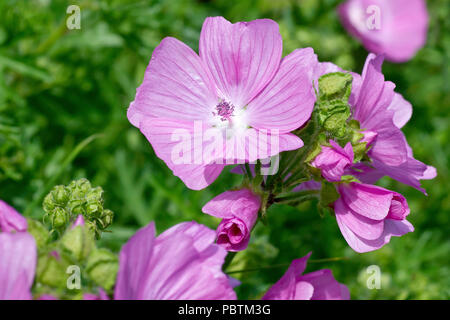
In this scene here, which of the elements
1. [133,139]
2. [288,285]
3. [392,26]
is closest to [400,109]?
[288,285]

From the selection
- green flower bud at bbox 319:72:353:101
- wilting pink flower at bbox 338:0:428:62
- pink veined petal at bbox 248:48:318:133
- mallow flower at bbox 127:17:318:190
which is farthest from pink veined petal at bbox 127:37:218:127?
wilting pink flower at bbox 338:0:428:62

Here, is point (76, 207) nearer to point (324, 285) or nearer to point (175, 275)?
point (175, 275)

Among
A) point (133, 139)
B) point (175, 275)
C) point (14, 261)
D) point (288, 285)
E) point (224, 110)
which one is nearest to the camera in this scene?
point (14, 261)

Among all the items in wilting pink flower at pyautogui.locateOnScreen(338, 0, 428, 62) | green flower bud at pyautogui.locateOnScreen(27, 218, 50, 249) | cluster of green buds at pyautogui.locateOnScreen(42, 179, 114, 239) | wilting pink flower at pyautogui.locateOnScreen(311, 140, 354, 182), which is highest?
wilting pink flower at pyautogui.locateOnScreen(338, 0, 428, 62)

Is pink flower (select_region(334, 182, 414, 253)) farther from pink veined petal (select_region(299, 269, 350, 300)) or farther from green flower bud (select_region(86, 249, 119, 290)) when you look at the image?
green flower bud (select_region(86, 249, 119, 290))

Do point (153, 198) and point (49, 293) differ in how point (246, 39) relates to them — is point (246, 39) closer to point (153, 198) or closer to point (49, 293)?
point (49, 293)

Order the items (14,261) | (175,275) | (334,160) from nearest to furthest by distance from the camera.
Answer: (14,261)
(175,275)
(334,160)

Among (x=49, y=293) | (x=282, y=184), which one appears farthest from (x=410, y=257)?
(x=49, y=293)
